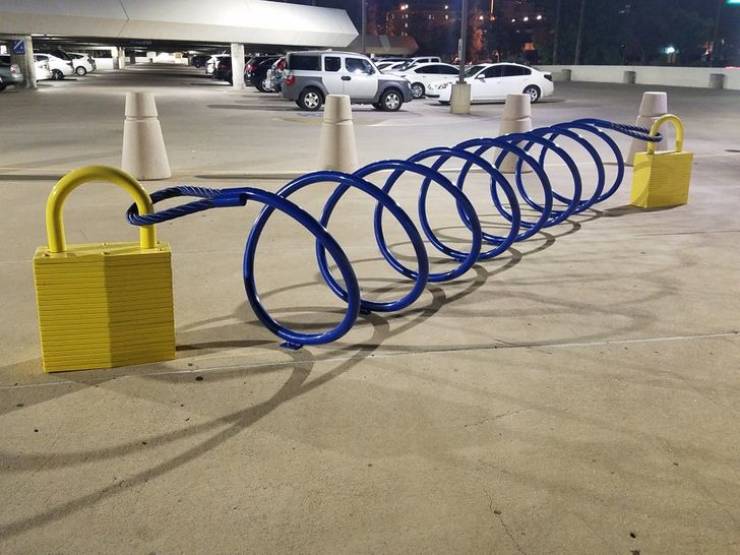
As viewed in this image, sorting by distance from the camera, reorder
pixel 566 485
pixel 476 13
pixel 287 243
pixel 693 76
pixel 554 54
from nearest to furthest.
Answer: pixel 566 485, pixel 287 243, pixel 693 76, pixel 554 54, pixel 476 13

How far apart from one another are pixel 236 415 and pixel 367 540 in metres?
1.05

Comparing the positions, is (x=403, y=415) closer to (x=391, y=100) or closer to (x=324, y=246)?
(x=324, y=246)

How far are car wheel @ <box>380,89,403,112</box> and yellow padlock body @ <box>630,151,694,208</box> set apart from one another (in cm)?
1414

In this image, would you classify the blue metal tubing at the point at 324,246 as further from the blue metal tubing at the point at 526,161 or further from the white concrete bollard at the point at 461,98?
the white concrete bollard at the point at 461,98

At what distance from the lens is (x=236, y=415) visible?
10.8 feet

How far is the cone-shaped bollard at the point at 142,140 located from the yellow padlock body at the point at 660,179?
5795 millimetres

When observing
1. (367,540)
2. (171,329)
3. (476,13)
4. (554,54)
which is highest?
(476,13)

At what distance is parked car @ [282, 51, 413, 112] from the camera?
2141cm

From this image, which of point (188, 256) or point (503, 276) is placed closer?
point (503, 276)

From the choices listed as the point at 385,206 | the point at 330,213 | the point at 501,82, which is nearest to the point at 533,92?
the point at 501,82

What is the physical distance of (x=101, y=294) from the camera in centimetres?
358

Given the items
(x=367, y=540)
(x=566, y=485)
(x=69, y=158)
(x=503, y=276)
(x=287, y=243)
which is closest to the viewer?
(x=367, y=540)

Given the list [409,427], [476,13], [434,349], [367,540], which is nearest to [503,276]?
[434,349]

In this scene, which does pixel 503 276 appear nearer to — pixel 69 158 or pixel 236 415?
pixel 236 415
